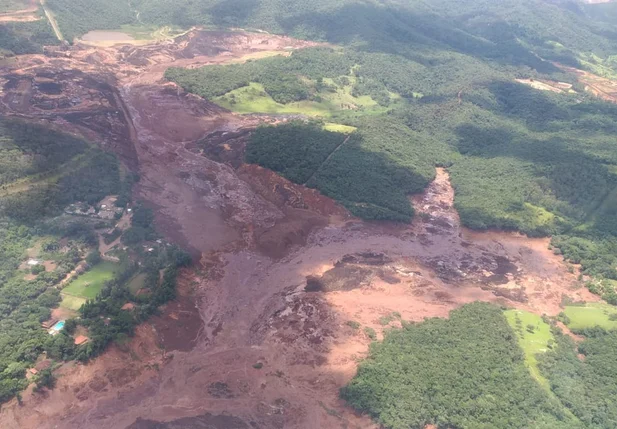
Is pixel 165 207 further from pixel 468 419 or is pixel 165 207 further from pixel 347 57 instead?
pixel 347 57

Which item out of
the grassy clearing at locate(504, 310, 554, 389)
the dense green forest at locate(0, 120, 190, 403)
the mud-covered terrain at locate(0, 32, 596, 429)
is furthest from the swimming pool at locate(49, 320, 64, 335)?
the grassy clearing at locate(504, 310, 554, 389)

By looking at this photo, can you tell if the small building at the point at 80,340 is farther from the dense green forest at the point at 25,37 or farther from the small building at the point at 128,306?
the dense green forest at the point at 25,37

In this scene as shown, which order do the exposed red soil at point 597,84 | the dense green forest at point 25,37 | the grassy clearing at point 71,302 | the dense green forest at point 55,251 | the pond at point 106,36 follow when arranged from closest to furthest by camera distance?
the dense green forest at point 55,251
the grassy clearing at point 71,302
the dense green forest at point 25,37
the pond at point 106,36
the exposed red soil at point 597,84

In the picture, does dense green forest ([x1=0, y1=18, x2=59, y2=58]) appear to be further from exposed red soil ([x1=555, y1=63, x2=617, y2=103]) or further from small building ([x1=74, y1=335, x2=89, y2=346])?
exposed red soil ([x1=555, y1=63, x2=617, y2=103])

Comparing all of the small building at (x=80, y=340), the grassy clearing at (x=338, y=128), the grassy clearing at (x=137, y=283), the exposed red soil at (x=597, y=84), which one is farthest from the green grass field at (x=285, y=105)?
the exposed red soil at (x=597, y=84)

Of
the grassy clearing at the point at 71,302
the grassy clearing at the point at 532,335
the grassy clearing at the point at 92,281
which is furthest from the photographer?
the grassy clearing at the point at 92,281

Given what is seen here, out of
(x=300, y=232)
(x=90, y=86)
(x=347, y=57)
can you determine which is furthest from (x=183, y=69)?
(x=300, y=232)
